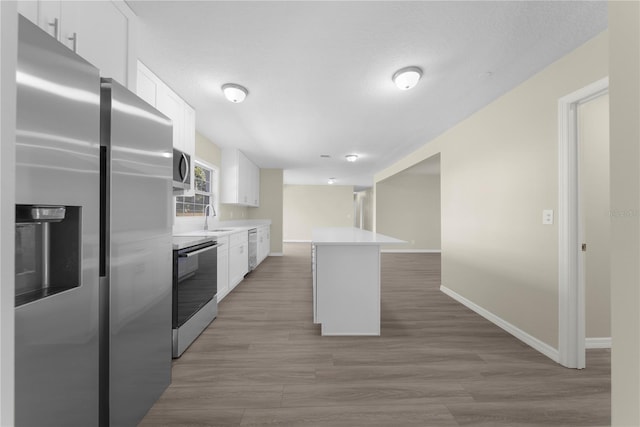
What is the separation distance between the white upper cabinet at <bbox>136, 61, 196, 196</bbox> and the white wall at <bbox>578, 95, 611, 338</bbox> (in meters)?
3.74

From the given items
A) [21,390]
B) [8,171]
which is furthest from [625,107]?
[21,390]

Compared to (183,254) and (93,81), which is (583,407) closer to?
(183,254)

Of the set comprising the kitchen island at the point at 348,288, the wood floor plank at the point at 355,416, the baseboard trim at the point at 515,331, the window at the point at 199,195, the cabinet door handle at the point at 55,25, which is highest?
the cabinet door handle at the point at 55,25

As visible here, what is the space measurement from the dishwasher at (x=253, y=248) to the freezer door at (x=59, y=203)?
13.9 ft

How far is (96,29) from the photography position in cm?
150

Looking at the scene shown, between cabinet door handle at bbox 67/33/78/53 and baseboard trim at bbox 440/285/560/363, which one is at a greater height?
cabinet door handle at bbox 67/33/78/53

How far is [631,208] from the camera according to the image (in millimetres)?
824

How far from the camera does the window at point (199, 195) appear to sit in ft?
12.4

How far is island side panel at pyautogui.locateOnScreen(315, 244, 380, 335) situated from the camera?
2674 mm

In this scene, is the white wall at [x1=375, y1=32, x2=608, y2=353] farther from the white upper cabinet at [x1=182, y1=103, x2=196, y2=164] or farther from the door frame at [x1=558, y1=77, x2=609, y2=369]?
the white upper cabinet at [x1=182, y1=103, x2=196, y2=164]

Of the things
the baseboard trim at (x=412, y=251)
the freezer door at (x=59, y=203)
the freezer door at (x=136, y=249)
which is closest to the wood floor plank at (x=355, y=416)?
the freezer door at (x=136, y=249)

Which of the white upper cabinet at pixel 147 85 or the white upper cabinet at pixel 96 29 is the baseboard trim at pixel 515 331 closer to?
the white upper cabinet at pixel 96 29

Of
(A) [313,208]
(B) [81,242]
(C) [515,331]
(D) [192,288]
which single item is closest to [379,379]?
(C) [515,331]

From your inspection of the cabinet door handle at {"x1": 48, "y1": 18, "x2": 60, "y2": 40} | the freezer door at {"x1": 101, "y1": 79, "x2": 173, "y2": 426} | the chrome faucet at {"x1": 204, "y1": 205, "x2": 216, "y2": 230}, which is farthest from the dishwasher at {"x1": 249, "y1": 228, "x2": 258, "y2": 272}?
the cabinet door handle at {"x1": 48, "y1": 18, "x2": 60, "y2": 40}
